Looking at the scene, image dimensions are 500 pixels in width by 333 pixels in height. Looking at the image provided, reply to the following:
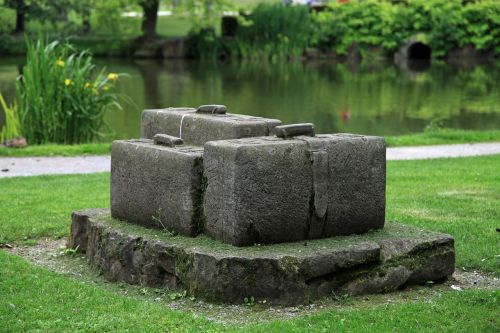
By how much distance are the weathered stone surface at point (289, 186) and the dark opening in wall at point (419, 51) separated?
3981 cm

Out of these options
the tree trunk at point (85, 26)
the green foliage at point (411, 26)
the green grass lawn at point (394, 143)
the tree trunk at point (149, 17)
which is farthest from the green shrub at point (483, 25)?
the green grass lawn at point (394, 143)

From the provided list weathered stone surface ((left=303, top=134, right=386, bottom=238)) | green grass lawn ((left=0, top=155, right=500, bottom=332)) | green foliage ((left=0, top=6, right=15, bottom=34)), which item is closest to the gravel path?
green grass lawn ((left=0, top=155, right=500, bottom=332))

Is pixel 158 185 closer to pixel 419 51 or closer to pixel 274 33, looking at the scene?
pixel 274 33

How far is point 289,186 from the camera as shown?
6.72 meters

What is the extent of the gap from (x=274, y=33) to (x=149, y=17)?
5.61 m

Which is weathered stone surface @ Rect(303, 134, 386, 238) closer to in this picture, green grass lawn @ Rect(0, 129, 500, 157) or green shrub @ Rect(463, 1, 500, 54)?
green grass lawn @ Rect(0, 129, 500, 157)

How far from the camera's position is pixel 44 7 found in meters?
39.4

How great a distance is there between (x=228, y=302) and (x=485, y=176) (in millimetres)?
6025

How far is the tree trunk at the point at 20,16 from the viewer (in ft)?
132

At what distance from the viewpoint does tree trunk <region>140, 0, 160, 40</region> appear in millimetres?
42438

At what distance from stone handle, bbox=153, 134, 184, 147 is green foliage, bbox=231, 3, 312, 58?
36.7 meters

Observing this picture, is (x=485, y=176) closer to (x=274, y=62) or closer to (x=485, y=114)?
(x=485, y=114)

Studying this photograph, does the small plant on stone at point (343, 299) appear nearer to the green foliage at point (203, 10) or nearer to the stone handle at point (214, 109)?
the stone handle at point (214, 109)

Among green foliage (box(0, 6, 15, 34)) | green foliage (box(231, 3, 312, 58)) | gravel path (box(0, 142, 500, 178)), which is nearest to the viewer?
gravel path (box(0, 142, 500, 178))
